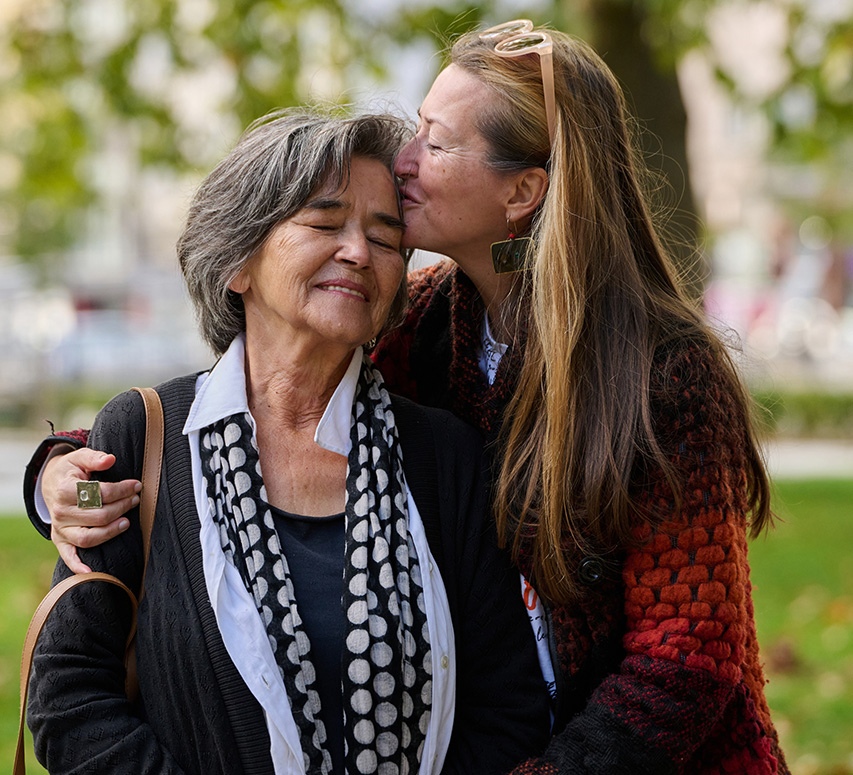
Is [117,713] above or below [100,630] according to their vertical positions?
below

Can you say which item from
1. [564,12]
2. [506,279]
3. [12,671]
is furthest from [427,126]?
[12,671]

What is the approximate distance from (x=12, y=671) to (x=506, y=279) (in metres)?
4.55

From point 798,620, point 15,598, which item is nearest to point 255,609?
point 798,620

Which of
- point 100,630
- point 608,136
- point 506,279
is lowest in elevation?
point 100,630

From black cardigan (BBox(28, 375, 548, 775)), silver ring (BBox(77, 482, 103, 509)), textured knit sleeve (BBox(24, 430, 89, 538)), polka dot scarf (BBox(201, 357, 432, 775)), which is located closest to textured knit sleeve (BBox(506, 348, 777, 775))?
black cardigan (BBox(28, 375, 548, 775))

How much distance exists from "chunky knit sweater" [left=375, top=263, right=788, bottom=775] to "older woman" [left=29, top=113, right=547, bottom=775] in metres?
0.14

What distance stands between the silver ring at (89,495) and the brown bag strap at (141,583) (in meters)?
0.10

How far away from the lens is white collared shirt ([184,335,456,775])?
2348 mm

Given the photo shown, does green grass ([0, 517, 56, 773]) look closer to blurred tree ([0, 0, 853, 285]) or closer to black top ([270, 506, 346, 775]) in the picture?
blurred tree ([0, 0, 853, 285])

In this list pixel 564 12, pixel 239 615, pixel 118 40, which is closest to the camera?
pixel 239 615

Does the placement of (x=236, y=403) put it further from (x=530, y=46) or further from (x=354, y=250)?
(x=530, y=46)

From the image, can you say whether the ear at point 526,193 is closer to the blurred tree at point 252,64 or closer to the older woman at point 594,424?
the older woman at point 594,424

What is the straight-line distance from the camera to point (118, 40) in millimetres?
7875

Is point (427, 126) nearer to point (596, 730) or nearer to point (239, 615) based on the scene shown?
point (239, 615)
